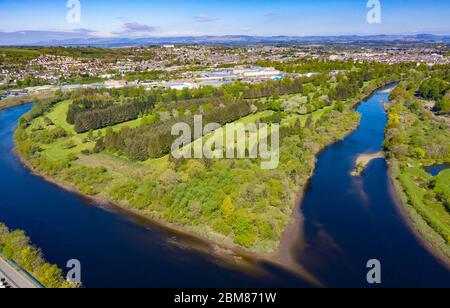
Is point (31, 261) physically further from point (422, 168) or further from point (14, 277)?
point (422, 168)

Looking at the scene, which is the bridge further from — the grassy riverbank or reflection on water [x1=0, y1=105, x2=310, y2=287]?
the grassy riverbank

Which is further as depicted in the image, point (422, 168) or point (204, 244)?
point (422, 168)

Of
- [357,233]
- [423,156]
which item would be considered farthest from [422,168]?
[357,233]

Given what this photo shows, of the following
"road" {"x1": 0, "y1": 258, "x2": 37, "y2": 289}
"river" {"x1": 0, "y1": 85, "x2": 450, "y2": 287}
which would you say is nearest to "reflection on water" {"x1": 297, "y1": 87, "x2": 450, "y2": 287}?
"river" {"x1": 0, "y1": 85, "x2": 450, "y2": 287}

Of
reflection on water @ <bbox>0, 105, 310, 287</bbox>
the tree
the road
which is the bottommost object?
reflection on water @ <bbox>0, 105, 310, 287</bbox>

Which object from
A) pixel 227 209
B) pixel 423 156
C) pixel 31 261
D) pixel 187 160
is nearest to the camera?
pixel 31 261
